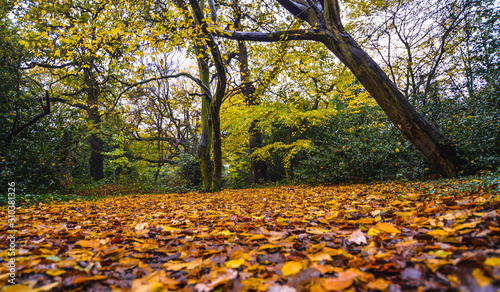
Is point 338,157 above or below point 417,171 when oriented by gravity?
above

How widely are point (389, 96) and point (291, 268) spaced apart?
4.30 meters

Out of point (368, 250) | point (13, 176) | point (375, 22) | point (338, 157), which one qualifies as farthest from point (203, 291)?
point (375, 22)

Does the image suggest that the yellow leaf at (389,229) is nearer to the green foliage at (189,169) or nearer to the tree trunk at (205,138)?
the tree trunk at (205,138)

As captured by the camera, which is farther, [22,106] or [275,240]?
[22,106]

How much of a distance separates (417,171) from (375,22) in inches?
292

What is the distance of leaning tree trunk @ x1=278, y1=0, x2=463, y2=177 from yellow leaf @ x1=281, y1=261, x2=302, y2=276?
13.9ft

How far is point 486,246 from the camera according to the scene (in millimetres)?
980

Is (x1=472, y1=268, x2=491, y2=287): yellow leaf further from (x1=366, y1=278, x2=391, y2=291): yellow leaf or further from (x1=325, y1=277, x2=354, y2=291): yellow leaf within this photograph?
(x1=325, y1=277, x2=354, y2=291): yellow leaf

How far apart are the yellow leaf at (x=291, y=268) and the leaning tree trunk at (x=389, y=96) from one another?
4228 millimetres

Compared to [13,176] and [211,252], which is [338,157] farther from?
[13,176]

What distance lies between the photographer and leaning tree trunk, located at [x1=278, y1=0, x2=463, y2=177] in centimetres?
425

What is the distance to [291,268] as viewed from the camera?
3.45ft

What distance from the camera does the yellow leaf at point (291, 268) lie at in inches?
40.3

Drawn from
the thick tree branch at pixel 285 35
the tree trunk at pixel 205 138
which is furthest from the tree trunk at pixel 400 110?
the tree trunk at pixel 205 138
